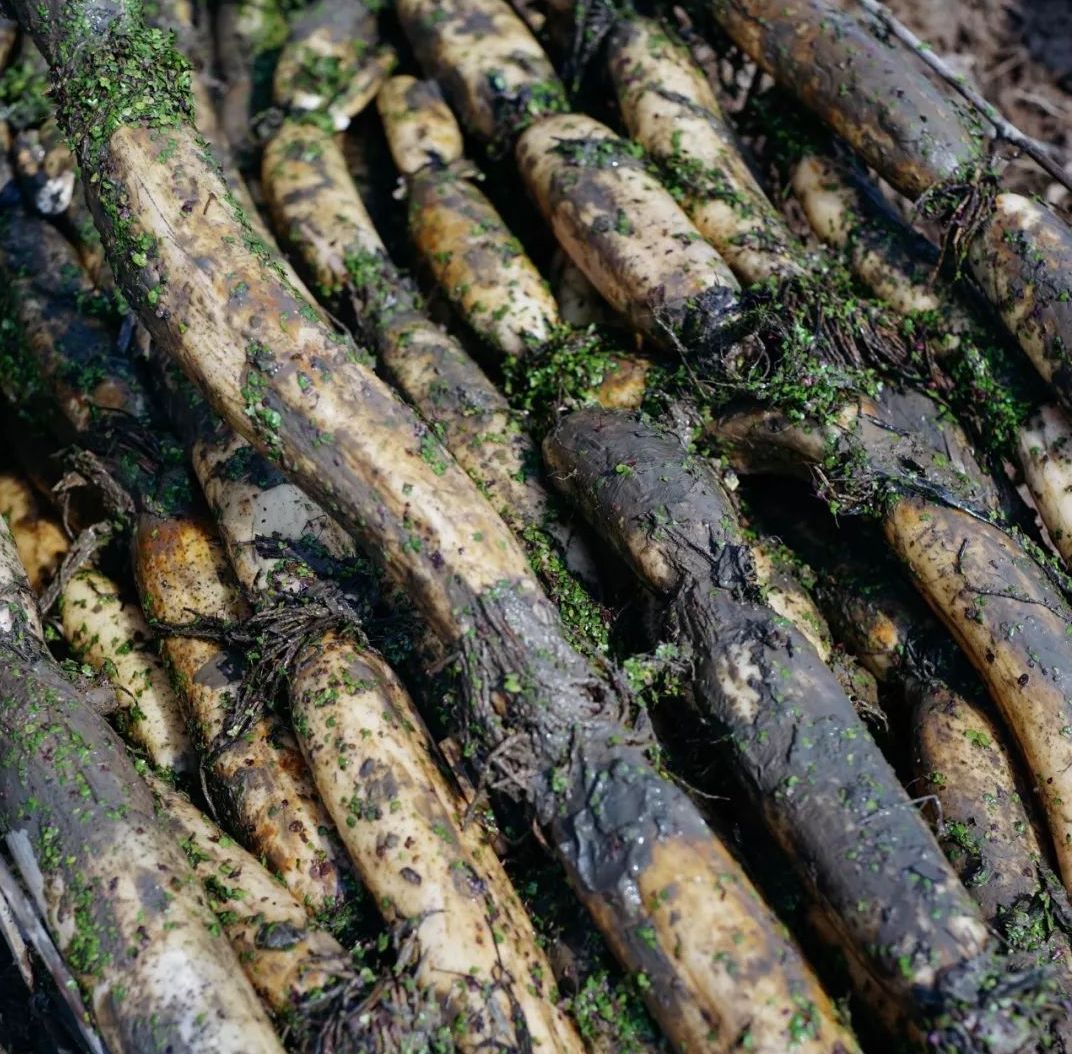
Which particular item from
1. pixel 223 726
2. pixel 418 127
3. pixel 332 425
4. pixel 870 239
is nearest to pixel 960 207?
pixel 870 239

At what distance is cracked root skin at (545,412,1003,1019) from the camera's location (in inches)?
120

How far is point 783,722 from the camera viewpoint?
3.39 m

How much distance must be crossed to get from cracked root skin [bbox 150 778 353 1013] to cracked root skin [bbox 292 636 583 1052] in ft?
0.75

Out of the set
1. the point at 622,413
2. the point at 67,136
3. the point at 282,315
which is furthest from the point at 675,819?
the point at 67,136

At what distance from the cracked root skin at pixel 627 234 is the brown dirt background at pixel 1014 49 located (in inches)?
124

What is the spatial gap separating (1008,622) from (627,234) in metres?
2.00

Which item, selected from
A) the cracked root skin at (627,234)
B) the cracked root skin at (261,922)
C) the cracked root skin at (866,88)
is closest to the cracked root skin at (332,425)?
the cracked root skin at (261,922)

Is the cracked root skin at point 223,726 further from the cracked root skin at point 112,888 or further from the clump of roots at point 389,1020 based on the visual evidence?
the clump of roots at point 389,1020

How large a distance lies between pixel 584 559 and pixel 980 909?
1677 millimetres

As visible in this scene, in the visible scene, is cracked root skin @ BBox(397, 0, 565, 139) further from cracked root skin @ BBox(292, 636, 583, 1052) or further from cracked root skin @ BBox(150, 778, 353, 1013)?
cracked root skin @ BBox(150, 778, 353, 1013)

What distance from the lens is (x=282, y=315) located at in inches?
146

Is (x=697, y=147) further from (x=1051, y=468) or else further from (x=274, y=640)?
(x=274, y=640)

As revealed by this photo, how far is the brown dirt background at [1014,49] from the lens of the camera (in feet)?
22.6

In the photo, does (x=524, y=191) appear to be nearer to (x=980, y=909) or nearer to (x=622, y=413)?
(x=622, y=413)
